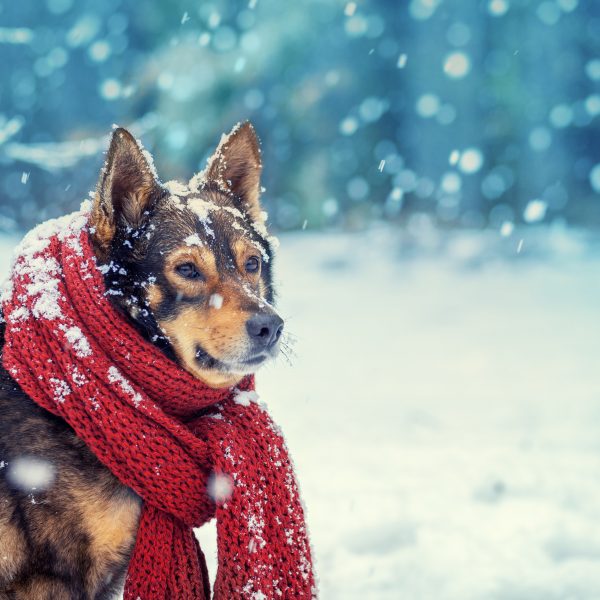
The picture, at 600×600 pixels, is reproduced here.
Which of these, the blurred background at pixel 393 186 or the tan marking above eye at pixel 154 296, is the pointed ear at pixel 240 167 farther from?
the blurred background at pixel 393 186

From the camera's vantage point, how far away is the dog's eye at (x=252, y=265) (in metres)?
2.26

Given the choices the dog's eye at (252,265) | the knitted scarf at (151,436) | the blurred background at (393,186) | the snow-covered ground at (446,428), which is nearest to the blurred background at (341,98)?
the blurred background at (393,186)

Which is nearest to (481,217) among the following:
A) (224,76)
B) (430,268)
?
(430,268)

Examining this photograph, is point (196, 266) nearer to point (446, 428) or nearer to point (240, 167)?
point (240, 167)

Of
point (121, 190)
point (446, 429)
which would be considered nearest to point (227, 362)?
point (121, 190)

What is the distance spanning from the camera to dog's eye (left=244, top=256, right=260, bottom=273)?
7.42 ft

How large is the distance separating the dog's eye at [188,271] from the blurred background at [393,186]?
1.76m

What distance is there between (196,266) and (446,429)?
2938 millimetres

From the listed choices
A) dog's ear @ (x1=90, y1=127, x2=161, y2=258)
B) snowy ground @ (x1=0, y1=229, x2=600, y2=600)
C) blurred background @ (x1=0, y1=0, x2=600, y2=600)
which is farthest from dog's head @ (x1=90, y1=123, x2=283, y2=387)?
blurred background @ (x1=0, y1=0, x2=600, y2=600)

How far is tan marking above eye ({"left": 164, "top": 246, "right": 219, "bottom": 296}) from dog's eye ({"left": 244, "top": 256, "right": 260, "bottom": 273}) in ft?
0.52

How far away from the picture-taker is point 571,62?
34.8 ft

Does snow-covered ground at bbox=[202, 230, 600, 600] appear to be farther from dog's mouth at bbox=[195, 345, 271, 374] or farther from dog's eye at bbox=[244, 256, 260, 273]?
dog's eye at bbox=[244, 256, 260, 273]

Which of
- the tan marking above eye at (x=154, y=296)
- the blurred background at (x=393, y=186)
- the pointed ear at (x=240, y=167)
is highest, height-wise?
the blurred background at (x=393, y=186)

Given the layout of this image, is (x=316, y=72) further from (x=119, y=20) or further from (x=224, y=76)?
(x=119, y=20)
